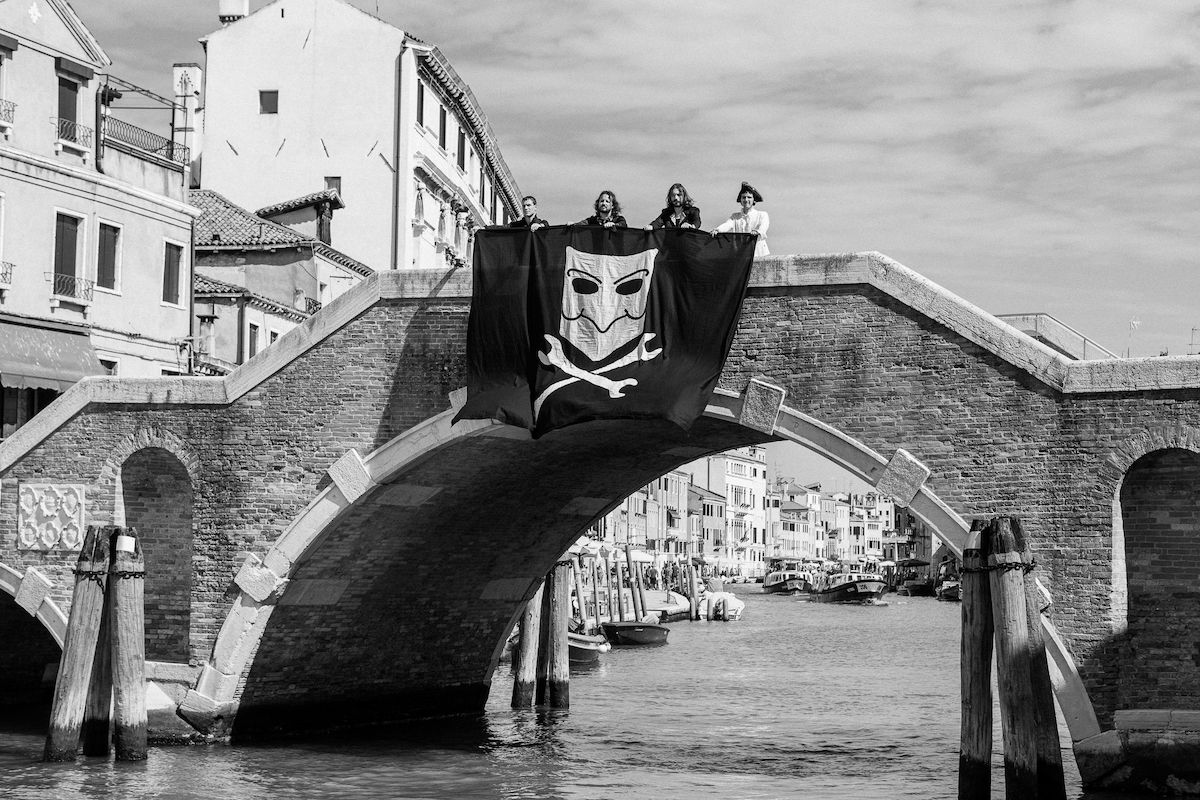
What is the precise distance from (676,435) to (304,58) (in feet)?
80.5

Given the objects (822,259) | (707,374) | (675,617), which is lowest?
(675,617)

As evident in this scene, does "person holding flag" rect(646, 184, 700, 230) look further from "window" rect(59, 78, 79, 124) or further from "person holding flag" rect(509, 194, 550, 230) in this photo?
"window" rect(59, 78, 79, 124)

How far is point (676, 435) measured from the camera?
2181 centimetres

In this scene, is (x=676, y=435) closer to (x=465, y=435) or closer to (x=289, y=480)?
(x=465, y=435)

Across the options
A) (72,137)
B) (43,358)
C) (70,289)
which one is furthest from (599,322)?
(72,137)

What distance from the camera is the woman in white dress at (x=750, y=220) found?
1867cm

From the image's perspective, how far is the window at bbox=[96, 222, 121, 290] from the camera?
1143 inches

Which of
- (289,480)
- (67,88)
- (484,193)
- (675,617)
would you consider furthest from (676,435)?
(675,617)

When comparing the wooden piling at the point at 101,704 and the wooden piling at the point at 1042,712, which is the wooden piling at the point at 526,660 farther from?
the wooden piling at the point at 1042,712

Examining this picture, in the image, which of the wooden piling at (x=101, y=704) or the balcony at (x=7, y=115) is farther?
the balcony at (x=7, y=115)

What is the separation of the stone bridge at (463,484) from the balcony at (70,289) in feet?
19.1

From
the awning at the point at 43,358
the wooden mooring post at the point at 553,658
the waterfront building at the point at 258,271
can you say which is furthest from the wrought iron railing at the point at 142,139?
the wooden mooring post at the point at 553,658

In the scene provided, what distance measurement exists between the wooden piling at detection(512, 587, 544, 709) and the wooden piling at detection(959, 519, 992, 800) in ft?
40.2

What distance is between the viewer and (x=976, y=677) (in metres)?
15.9
